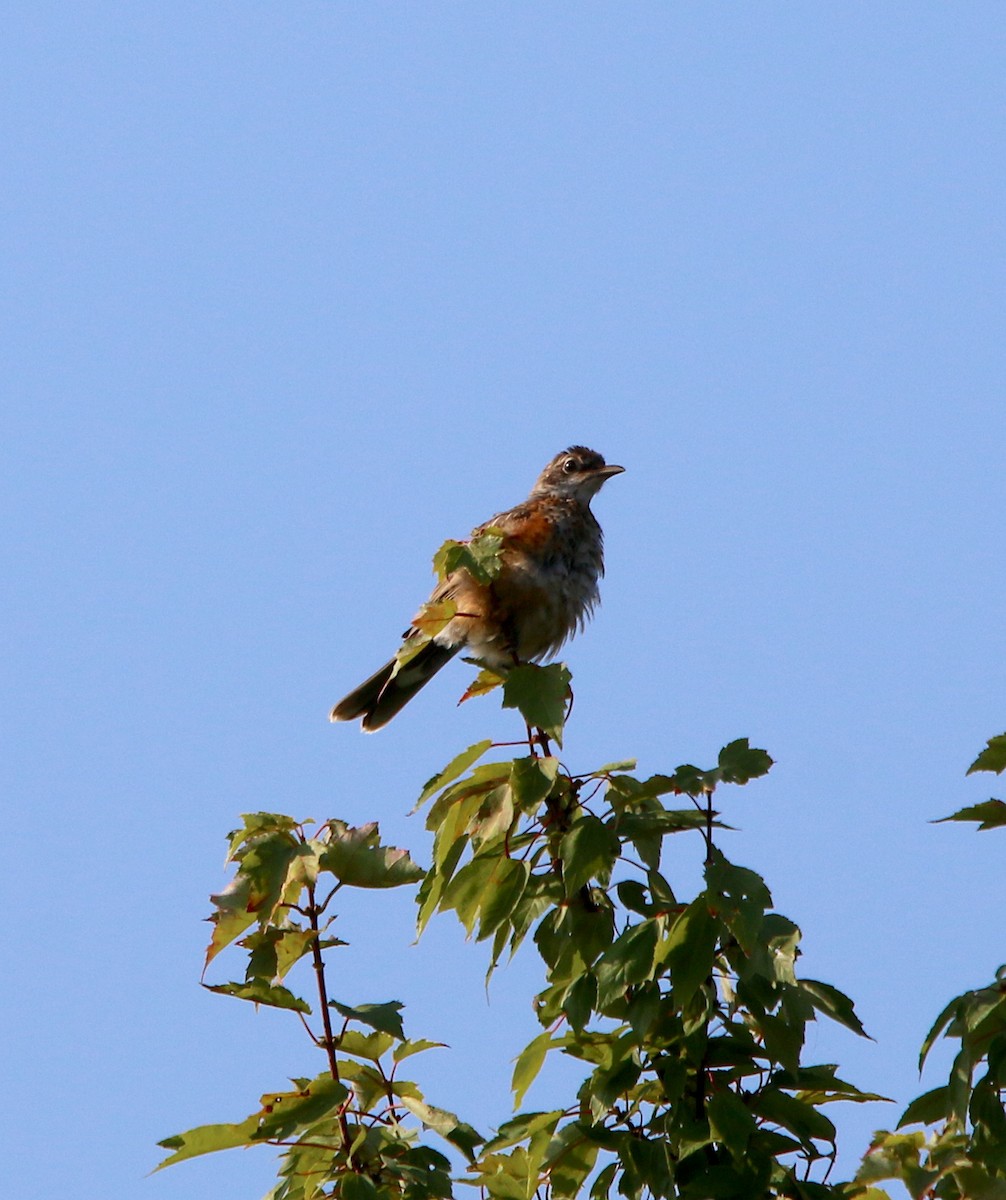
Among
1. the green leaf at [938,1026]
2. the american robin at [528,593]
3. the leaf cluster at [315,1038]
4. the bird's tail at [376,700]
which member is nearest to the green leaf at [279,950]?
the leaf cluster at [315,1038]

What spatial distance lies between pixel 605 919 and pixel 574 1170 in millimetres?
620

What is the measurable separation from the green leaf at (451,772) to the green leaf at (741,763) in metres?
0.70

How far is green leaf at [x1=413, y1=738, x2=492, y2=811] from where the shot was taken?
4125 millimetres

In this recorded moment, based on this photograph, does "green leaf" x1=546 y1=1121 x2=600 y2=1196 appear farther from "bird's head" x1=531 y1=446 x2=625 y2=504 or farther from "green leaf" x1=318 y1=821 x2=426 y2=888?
"bird's head" x1=531 y1=446 x2=625 y2=504

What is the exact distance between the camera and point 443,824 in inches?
163

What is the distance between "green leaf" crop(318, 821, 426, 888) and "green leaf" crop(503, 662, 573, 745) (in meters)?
0.47

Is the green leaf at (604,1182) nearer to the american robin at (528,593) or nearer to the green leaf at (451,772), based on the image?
the green leaf at (451,772)

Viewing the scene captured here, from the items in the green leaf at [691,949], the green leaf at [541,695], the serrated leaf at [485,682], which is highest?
the serrated leaf at [485,682]

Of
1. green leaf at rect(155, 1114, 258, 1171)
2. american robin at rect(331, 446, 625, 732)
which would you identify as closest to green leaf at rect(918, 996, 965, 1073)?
green leaf at rect(155, 1114, 258, 1171)

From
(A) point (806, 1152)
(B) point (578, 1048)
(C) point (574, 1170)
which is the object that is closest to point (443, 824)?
(B) point (578, 1048)

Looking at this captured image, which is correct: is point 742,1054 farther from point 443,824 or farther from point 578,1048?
point 443,824

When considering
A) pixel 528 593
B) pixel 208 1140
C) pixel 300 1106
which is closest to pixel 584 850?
pixel 300 1106

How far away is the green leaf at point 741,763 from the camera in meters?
3.72

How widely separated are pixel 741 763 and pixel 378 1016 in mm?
1080
